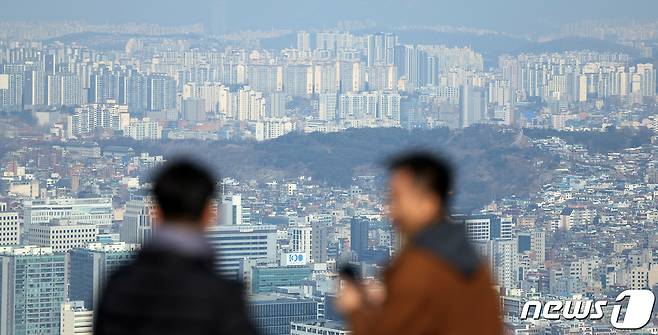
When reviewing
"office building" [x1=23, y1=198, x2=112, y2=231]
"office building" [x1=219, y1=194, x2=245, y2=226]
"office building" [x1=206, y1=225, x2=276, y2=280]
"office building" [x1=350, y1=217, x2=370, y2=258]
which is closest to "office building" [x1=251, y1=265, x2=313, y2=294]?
"office building" [x1=206, y1=225, x2=276, y2=280]

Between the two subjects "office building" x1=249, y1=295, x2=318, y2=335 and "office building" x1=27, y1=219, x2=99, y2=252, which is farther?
"office building" x1=27, y1=219, x2=99, y2=252

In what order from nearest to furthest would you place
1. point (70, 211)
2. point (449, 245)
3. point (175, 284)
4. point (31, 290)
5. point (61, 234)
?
point (175, 284), point (449, 245), point (31, 290), point (61, 234), point (70, 211)

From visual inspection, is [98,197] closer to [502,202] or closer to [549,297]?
[502,202]

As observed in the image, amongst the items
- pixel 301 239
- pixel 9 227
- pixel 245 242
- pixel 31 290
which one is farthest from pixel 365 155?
pixel 31 290

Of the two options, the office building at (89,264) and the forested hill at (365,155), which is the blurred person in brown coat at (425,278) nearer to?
the office building at (89,264)

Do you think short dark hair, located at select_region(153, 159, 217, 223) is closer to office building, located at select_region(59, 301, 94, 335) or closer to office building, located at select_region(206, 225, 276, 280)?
office building, located at select_region(59, 301, 94, 335)

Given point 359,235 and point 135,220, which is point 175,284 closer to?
point 135,220

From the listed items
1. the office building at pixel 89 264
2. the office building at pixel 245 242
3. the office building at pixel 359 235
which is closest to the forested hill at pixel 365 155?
the office building at pixel 359 235
